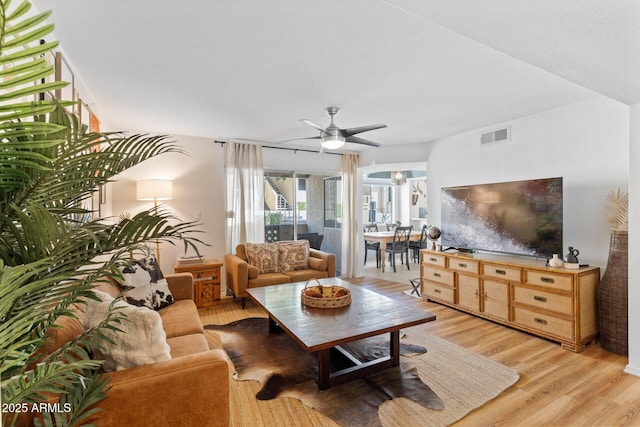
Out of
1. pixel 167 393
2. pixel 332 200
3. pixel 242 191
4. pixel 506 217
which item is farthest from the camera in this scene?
→ pixel 332 200

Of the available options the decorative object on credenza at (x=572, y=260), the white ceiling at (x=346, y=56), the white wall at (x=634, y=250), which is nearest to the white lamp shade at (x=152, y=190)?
the white ceiling at (x=346, y=56)

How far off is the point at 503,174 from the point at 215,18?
3.66 meters

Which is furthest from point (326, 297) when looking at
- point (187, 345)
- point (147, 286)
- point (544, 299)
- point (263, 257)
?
point (544, 299)

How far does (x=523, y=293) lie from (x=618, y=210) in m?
1.11

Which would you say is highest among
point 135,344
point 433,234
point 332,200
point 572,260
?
point 332,200

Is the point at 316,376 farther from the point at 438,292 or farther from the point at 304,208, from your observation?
the point at 304,208

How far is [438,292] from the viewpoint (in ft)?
13.2

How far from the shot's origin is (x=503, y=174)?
3852 millimetres

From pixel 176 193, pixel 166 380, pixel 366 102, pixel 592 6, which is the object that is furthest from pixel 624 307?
pixel 176 193

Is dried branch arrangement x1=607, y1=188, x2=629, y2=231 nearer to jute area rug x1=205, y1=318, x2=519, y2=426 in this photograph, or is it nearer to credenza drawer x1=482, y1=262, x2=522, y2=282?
credenza drawer x1=482, y1=262, x2=522, y2=282

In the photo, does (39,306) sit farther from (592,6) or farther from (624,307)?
(624,307)

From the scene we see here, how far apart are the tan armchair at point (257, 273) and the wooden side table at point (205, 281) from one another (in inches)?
8.1

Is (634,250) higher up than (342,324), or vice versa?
(634,250)

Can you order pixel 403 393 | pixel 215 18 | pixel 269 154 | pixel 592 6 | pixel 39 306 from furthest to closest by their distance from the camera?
pixel 269 154, pixel 403 393, pixel 215 18, pixel 592 6, pixel 39 306
